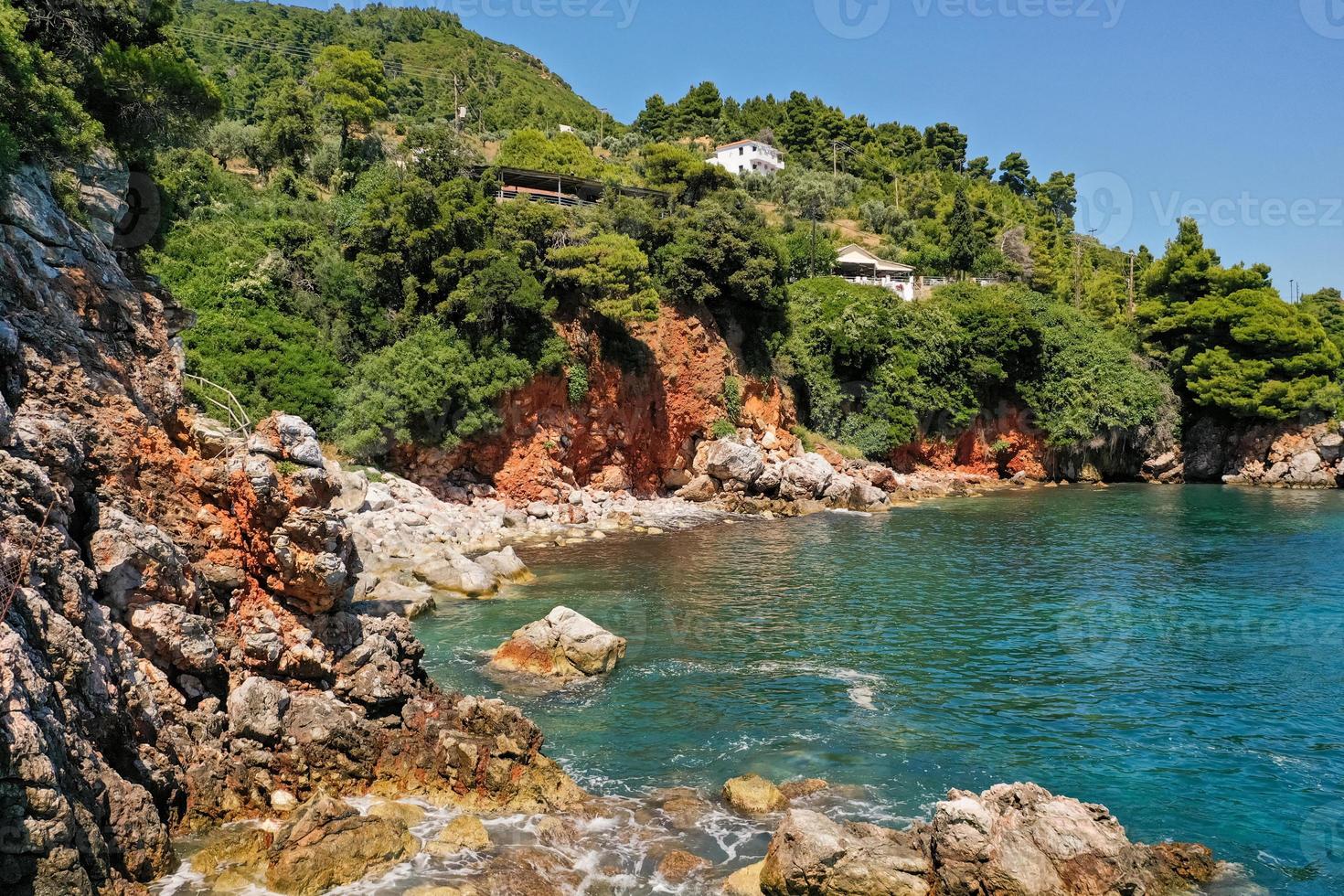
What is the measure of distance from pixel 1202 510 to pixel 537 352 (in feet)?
111

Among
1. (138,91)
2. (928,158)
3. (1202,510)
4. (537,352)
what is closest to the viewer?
(138,91)

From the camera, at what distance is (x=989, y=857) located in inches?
442

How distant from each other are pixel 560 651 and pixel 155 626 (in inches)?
348

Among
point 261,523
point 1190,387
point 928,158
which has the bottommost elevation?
point 261,523

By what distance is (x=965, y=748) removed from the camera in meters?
16.0

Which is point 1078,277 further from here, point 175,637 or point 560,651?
point 175,637

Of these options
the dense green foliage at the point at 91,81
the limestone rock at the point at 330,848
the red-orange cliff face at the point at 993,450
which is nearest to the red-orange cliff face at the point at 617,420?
the red-orange cliff face at the point at 993,450

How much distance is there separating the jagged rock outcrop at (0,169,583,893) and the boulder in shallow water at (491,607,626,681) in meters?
3.74

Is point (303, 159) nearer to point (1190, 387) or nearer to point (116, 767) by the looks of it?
point (116, 767)

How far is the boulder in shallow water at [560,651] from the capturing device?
64.1 feet

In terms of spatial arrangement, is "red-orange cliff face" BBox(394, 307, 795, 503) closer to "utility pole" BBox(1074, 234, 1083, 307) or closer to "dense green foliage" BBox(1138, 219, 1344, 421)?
"dense green foliage" BBox(1138, 219, 1344, 421)

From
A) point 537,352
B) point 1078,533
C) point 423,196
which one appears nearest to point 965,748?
point 1078,533

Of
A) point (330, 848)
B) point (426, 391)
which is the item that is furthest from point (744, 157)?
point (330, 848)

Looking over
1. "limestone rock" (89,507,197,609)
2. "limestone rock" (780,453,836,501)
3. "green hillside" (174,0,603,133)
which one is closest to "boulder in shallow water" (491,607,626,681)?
"limestone rock" (89,507,197,609)
